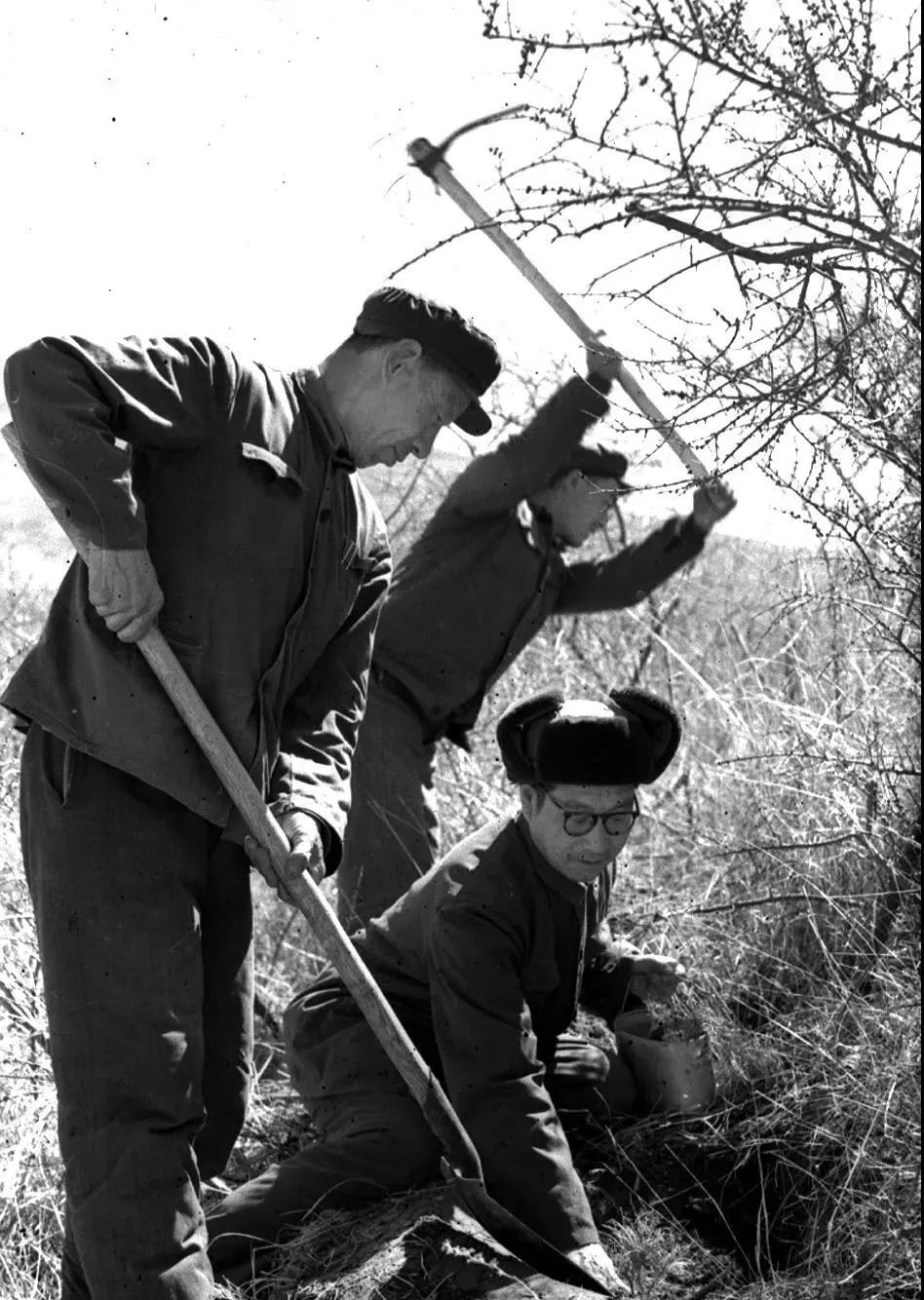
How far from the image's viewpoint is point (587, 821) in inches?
152

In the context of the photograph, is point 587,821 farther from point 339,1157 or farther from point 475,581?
point 475,581

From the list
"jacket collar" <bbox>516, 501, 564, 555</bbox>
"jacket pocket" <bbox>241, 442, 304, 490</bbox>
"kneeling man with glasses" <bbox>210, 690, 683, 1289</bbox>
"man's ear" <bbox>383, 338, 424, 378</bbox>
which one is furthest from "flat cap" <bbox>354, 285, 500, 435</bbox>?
"jacket collar" <bbox>516, 501, 564, 555</bbox>

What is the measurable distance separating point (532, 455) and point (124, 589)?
8.12 ft

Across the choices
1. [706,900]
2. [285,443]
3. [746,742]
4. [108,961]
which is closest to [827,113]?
[285,443]

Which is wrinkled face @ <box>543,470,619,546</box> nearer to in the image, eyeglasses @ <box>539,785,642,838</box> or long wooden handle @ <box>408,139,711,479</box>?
long wooden handle @ <box>408,139,711,479</box>

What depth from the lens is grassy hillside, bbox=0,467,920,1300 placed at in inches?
150

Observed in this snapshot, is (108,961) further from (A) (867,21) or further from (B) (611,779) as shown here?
(A) (867,21)

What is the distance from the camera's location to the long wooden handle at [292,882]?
10.3 ft

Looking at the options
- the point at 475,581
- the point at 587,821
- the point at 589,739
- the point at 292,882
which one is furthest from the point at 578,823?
the point at 475,581

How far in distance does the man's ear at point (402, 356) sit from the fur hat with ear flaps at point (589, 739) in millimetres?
898

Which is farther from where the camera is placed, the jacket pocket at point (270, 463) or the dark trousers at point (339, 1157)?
the dark trousers at point (339, 1157)

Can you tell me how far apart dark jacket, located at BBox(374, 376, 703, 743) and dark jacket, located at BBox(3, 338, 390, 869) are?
1.98 m

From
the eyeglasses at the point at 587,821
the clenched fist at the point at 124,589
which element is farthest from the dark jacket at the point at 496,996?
the clenched fist at the point at 124,589

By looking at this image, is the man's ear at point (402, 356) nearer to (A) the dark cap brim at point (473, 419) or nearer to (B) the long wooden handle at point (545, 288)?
(A) the dark cap brim at point (473, 419)
